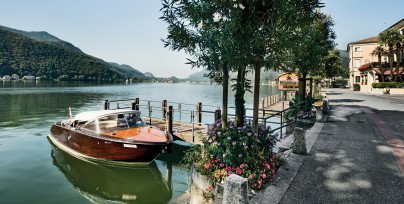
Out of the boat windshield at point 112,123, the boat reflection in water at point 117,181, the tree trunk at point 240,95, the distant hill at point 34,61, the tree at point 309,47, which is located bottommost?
the boat reflection in water at point 117,181

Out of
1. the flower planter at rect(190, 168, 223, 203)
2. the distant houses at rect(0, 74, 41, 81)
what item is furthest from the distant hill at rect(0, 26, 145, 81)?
the flower planter at rect(190, 168, 223, 203)

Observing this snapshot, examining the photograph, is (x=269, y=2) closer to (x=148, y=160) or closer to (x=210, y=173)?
(x=210, y=173)

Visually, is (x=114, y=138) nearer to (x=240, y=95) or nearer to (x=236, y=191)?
(x=240, y=95)

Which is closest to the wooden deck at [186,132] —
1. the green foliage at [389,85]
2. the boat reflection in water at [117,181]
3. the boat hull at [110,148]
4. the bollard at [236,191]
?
the boat reflection in water at [117,181]

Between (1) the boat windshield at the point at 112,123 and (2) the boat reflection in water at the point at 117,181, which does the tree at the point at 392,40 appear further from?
(1) the boat windshield at the point at 112,123

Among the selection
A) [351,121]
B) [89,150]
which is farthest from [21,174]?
[351,121]

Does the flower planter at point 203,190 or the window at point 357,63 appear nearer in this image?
the flower planter at point 203,190

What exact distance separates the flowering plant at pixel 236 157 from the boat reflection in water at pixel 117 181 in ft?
19.7

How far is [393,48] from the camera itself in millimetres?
49000

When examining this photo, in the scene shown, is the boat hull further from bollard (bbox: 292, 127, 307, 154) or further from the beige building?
the beige building

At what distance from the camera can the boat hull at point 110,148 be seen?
551 inches

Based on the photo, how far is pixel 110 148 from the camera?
14.4 meters

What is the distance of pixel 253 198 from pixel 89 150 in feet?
39.8

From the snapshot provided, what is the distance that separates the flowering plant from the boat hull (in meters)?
7.10
